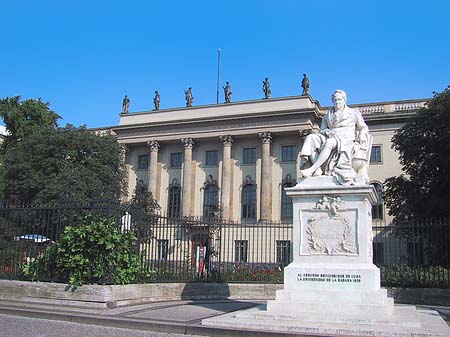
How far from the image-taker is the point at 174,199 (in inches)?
2100

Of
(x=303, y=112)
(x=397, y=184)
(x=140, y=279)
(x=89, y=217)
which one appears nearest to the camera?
(x=89, y=217)

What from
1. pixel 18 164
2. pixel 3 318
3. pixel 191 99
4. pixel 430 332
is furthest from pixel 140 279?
pixel 191 99

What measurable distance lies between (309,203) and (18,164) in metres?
36.3

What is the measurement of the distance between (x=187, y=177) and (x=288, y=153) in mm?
10320

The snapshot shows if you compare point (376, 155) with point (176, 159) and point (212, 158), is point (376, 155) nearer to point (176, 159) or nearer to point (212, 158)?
point (212, 158)

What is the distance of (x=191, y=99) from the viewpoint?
54.6 m

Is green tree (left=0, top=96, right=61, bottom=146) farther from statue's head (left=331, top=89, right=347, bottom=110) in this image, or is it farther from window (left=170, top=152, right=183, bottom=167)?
statue's head (left=331, top=89, right=347, bottom=110)

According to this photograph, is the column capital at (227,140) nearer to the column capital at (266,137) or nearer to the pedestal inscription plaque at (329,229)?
the column capital at (266,137)

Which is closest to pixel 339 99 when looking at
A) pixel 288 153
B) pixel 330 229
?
pixel 330 229

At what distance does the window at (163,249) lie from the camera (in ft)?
54.4

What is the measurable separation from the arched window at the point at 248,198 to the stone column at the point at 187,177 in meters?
5.42

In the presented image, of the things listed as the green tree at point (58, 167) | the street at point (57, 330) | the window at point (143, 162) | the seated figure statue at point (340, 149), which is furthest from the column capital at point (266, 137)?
the street at point (57, 330)

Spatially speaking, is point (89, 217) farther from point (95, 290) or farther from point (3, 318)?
point (3, 318)

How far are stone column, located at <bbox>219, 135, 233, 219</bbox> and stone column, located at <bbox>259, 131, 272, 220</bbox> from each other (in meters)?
3.34
